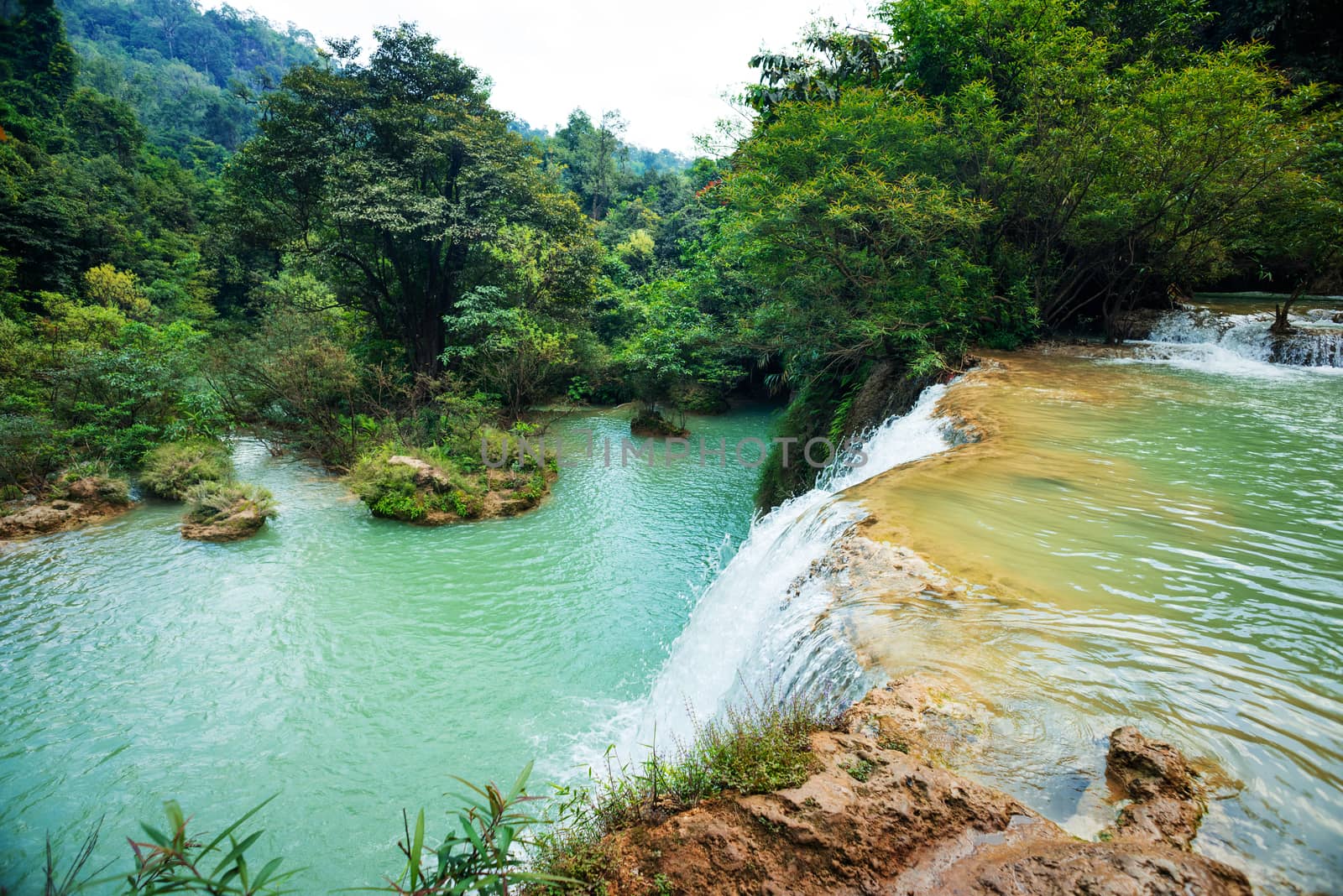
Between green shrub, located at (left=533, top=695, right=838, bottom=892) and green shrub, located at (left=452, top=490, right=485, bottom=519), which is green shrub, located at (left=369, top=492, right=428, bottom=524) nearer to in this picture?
green shrub, located at (left=452, top=490, right=485, bottom=519)

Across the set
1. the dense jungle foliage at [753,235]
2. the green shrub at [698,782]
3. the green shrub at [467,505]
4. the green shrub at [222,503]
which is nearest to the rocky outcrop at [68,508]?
the dense jungle foliage at [753,235]

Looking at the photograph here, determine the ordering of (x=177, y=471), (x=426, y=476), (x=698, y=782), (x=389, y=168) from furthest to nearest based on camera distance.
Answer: (x=389, y=168) → (x=177, y=471) → (x=426, y=476) → (x=698, y=782)

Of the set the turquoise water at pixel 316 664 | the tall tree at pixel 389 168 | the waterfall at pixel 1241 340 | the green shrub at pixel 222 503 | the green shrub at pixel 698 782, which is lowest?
the turquoise water at pixel 316 664

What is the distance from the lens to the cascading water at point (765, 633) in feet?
11.1

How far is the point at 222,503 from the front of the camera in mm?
9891

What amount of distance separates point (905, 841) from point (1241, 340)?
44.4 ft

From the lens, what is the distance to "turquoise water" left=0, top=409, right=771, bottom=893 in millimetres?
4652

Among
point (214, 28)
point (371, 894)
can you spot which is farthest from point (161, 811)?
point (214, 28)

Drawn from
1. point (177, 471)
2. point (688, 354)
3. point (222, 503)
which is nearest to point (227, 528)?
point (222, 503)

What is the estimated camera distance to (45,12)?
1465 inches

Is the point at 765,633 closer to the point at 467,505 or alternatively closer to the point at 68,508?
the point at 467,505

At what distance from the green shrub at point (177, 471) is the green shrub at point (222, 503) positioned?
87cm

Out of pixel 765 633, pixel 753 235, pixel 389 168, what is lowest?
pixel 765 633

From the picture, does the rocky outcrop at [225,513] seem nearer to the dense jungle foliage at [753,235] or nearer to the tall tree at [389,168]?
the dense jungle foliage at [753,235]
